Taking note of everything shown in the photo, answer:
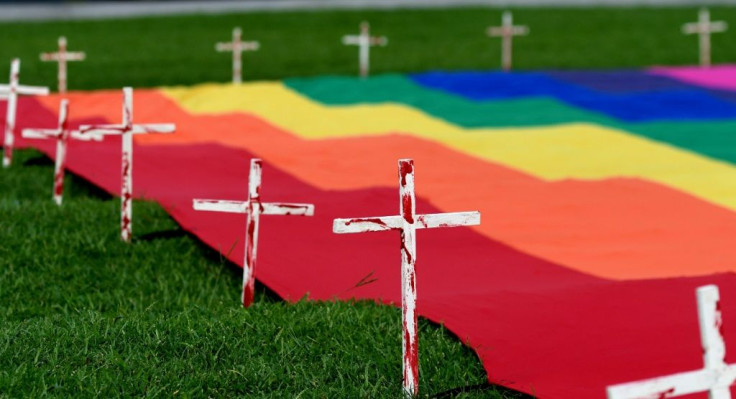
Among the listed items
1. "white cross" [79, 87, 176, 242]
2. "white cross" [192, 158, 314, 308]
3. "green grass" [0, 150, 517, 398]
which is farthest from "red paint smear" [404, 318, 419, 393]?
"white cross" [79, 87, 176, 242]

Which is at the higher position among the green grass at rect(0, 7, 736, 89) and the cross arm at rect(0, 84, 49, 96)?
the green grass at rect(0, 7, 736, 89)

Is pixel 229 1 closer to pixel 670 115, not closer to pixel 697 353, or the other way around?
pixel 670 115

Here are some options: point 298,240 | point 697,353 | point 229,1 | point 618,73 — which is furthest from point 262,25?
point 697,353

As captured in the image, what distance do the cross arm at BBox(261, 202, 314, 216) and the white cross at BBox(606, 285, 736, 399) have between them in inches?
158

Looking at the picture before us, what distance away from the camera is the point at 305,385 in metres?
7.50

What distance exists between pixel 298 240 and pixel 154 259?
1.23 metres

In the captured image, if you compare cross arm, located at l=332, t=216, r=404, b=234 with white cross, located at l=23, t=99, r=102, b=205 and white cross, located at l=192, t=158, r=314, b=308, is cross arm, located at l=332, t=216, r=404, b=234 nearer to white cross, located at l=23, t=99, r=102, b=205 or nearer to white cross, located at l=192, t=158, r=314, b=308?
white cross, located at l=192, t=158, r=314, b=308

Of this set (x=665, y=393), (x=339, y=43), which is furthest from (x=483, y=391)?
(x=339, y=43)

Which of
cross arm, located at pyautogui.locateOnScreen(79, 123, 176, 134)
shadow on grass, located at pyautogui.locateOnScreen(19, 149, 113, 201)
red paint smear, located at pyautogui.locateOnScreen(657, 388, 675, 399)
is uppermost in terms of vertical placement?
cross arm, located at pyautogui.locateOnScreen(79, 123, 176, 134)

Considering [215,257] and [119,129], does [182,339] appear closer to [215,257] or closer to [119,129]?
[215,257]

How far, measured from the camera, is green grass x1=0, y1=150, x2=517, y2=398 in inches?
294

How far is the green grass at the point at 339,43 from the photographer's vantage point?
2716 centimetres

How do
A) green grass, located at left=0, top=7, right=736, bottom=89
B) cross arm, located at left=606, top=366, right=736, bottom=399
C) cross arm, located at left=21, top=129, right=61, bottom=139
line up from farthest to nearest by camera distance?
green grass, located at left=0, top=7, right=736, bottom=89
cross arm, located at left=21, top=129, right=61, bottom=139
cross arm, located at left=606, top=366, right=736, bottom=399

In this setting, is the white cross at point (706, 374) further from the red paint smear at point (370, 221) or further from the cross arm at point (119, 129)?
the cross arm at point (119, 129)
